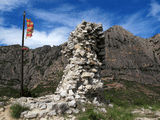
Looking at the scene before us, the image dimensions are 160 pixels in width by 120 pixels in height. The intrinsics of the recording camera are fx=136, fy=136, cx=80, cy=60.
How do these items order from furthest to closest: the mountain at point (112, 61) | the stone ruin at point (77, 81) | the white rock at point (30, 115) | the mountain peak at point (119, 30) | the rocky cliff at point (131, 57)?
the mountain peak at point (119, 30) < the mountain at point (112, 61) < the rocky cliff at point (131, 57) < the stone ruin at point (77, 81) < the white rock at point (30, 115)

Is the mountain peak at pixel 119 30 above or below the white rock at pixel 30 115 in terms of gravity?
above

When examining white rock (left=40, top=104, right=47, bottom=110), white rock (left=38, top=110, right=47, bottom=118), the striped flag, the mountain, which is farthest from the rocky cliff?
white rock (left=38, top=110, right=47, bottom=118)

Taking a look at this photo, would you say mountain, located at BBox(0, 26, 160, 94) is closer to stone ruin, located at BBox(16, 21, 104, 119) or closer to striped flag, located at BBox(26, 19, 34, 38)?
striped flag, located at BBox(26, 19, 34, 38)

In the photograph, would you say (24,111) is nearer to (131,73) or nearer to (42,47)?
(131,73)

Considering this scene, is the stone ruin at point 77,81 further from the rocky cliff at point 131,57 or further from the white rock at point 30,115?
the rocky cliff at point 131,57

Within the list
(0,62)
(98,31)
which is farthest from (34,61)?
(98,31)

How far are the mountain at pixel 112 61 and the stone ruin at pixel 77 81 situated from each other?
222 feet

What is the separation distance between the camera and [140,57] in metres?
93.7

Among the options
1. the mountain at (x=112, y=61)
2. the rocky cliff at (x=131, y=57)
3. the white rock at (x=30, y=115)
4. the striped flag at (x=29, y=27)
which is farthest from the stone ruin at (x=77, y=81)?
the rocky cliff at (x=131, y=57)

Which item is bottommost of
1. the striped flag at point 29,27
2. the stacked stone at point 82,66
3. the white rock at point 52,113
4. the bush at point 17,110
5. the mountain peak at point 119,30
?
the white rock at point 52,113

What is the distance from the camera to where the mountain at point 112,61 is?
275ft

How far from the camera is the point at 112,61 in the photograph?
306ft

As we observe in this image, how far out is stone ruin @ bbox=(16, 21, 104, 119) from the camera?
217 inches

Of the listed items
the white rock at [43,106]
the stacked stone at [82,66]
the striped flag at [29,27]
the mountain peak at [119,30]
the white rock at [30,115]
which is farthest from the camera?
the mountain peak at [119,30]
